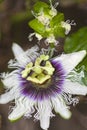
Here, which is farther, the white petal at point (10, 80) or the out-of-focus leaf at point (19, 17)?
the out-of-focus leaf at point (19, 17)

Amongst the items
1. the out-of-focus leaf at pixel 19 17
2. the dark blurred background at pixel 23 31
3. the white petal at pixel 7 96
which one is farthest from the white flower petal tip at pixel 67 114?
the out-of-focus leaf at pixel 19 17

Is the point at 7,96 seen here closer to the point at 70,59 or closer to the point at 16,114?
the point at 16,114

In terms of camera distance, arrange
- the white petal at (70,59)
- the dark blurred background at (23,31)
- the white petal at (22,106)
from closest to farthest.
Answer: the white petal at (70,59)
the white petal at (22,106)
the dark blurred background at (23,31)

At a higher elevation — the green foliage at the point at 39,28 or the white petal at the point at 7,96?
the green foliage at the point at 39,28

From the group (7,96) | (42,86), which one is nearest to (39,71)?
(42,86)

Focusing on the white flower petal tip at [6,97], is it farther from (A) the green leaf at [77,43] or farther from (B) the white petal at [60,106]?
(A) the green leaf at [77,43]

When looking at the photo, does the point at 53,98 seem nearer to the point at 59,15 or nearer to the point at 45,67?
the point at 45,67

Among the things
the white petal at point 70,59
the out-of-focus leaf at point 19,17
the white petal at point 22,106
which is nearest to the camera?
the white petal at point 70,59

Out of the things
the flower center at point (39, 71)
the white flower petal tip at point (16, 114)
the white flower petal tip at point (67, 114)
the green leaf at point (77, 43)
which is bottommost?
the white flower petal tip at point (67, 114)

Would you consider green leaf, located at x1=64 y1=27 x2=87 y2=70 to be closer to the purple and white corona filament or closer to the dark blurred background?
the purple and white corona filament
